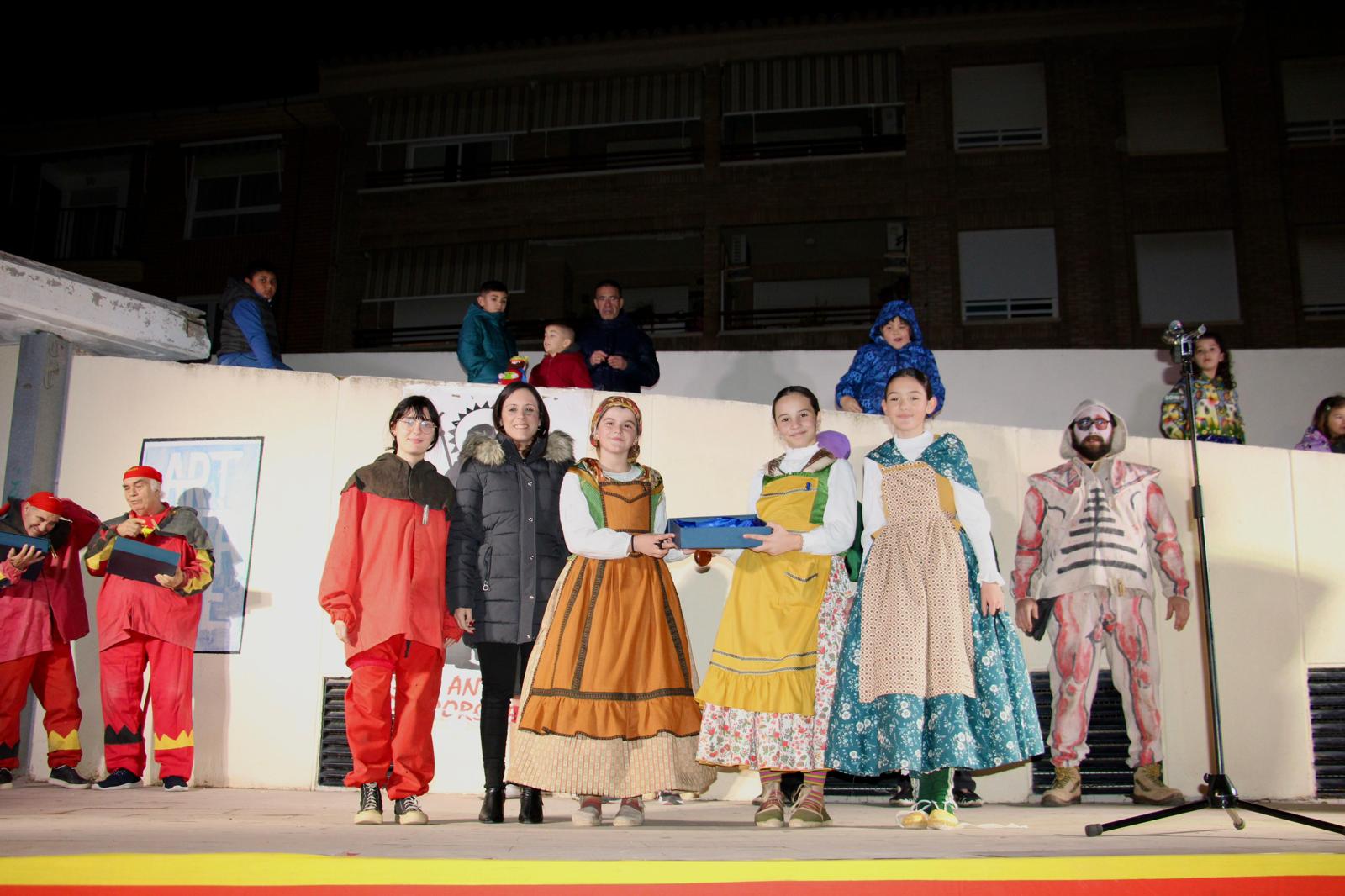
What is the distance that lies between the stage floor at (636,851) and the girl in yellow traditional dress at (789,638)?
25 centimetres

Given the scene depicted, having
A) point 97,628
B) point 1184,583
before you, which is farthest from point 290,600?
point 1184,583

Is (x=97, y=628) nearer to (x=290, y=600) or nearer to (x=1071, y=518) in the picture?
(x=290, y=600)

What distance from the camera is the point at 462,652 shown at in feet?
17.9

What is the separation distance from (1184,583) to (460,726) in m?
3.39

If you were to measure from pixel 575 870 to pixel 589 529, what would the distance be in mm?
1685

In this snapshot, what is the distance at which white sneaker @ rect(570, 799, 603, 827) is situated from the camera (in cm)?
381

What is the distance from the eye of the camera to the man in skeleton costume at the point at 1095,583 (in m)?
4.97

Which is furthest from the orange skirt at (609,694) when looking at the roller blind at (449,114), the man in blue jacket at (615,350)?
the roller blind at (449,114)

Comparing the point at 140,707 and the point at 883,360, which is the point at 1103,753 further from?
the point at 140,707

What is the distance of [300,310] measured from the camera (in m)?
16.3

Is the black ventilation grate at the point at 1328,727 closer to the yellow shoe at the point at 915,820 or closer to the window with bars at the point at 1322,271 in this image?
the yellow shoe at the point at 915,820

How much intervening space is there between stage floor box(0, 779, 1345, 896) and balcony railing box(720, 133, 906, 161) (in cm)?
1213

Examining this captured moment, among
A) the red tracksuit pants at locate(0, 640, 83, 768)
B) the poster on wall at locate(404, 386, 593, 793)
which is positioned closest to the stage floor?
the poster on wall at locate(404, 386, 593, 793)

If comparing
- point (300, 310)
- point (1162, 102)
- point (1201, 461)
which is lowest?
point (1201, 461)
